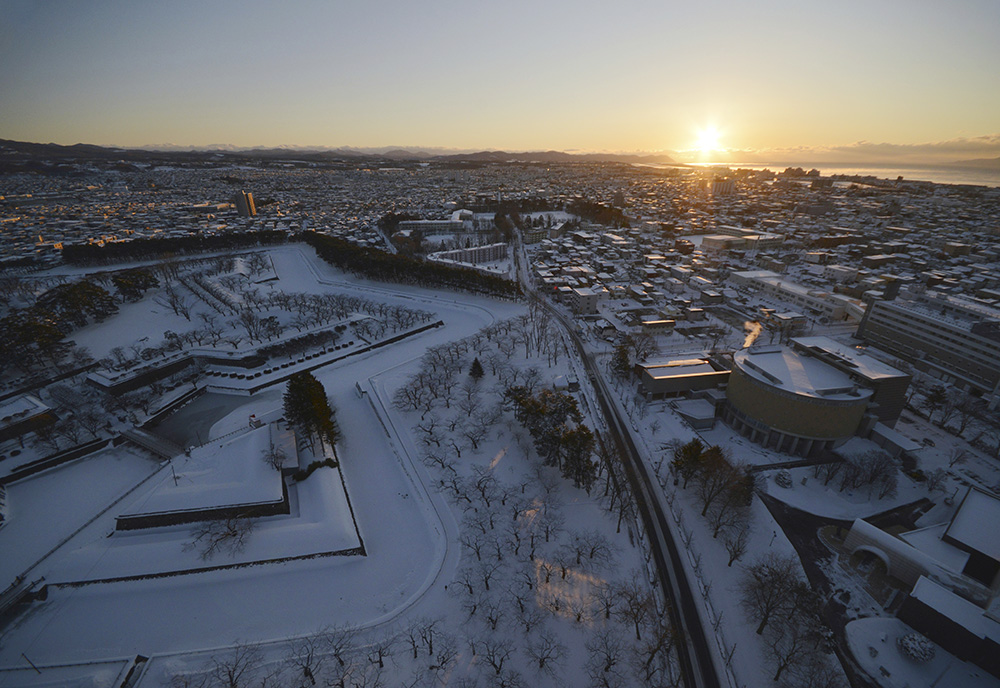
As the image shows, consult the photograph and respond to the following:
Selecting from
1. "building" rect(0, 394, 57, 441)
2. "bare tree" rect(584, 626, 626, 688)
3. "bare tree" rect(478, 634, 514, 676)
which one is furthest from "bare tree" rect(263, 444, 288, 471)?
"building" rect(0, 394, 57, 441)

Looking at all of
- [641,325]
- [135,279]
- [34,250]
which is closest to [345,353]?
[641,325]

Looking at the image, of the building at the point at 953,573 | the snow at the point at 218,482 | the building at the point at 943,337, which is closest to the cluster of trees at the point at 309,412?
the snow at the point at 218,482

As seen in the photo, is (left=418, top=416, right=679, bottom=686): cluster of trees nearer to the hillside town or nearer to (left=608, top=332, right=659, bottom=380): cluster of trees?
the hillside town

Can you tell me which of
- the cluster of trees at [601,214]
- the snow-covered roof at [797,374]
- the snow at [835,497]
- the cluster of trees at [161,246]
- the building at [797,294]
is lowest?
the snow at [835,497]

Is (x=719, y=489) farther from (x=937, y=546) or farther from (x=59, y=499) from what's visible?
(x=59, y=499)

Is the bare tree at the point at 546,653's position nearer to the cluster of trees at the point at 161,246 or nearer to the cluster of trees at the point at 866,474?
the cluster of trees at the point at 866,474

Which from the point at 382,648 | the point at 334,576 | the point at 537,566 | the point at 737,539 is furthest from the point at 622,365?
the point at 382,648
